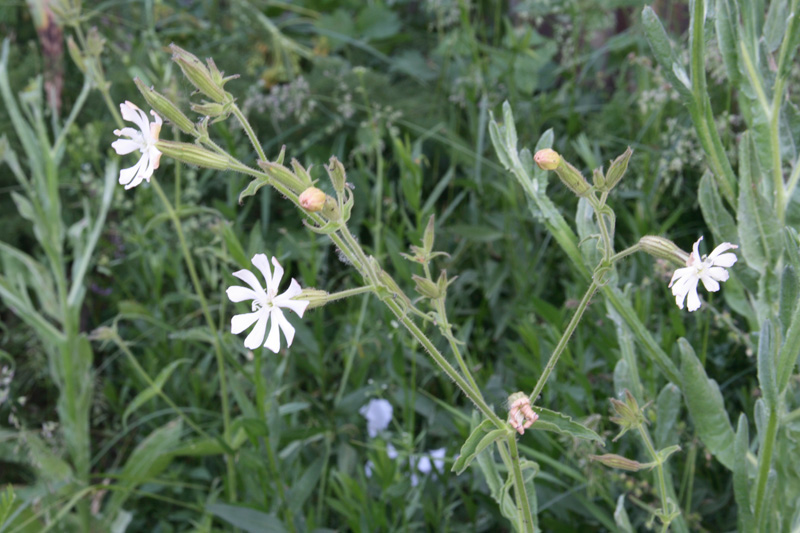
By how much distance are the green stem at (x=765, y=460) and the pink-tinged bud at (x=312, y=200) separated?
0.68 m

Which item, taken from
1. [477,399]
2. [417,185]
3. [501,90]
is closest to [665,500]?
[477,399]

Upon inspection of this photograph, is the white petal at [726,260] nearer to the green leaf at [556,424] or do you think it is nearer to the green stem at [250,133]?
the green leaf at [556,424]

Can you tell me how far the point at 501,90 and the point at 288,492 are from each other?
1.60 meters

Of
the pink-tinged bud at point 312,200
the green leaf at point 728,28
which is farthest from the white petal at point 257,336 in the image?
the green leaf at point 728,28

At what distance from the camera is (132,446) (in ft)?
6.89

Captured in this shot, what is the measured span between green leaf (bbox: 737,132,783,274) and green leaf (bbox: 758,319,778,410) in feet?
0.95

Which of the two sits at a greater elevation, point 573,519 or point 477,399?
point 477,399

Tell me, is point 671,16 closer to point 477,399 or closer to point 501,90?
point 501,90

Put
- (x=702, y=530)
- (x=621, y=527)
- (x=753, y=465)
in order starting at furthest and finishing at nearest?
(x=702, y=530) < (x=753, y=465) < (x=621, y=527)

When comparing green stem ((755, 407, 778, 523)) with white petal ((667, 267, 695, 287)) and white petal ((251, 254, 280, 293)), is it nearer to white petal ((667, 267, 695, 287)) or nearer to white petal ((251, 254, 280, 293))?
white petal ((667, 267, 695, 287))

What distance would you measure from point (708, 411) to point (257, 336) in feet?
2.46

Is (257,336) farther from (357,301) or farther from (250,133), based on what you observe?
(357,301)

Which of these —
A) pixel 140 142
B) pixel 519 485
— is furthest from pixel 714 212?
pixel 140 142

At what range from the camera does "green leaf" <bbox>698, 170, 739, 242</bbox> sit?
Answer: 129 centimetres
